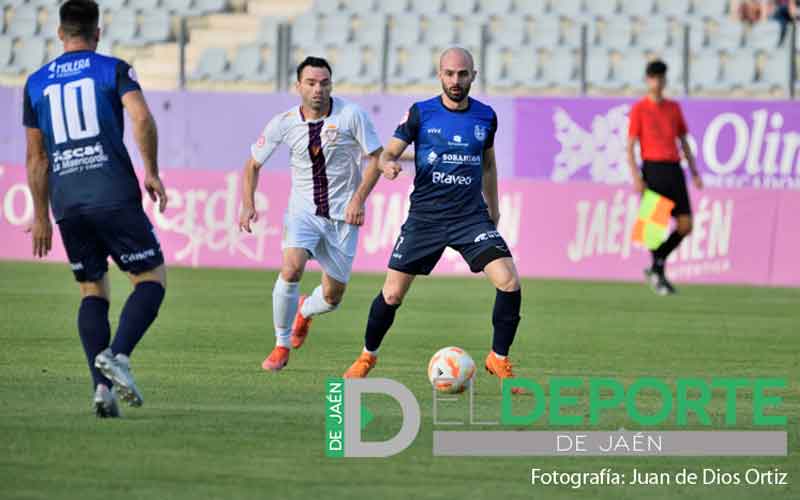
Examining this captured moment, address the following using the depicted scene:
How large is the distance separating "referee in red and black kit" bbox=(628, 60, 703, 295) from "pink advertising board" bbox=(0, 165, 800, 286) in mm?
2136

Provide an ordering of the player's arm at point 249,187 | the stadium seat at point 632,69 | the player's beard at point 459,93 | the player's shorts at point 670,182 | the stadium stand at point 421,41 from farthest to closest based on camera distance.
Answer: the stadium seat at point 632,69 → the stadium stand at point 421,41 → the player's shorts at point 670,182 → the player's arm at point 249,187 → the player's beard at point 459,93

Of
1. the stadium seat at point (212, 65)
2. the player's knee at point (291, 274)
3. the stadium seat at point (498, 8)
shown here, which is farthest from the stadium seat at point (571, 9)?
the player's knee at point (291, 274)

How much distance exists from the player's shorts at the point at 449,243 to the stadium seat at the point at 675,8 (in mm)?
16677

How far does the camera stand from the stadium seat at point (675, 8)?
26.9 metres

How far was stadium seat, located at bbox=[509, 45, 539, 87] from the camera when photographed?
26.0 m

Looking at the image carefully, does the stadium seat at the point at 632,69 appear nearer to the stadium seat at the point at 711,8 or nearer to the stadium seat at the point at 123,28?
the stadium seat at the point at 711,8

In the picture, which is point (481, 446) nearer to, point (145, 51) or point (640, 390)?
point (640, 390)

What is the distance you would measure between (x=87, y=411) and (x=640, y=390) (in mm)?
3473

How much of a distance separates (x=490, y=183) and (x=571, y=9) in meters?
16.5

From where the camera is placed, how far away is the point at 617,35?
26.5 meters

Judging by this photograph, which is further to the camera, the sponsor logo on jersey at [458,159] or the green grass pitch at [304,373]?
the sponsor logo on jersey at [458,159]

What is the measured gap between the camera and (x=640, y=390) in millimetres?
10750

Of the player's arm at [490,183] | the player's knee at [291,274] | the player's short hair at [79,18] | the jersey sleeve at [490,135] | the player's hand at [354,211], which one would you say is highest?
the player's short hair at [79,18]

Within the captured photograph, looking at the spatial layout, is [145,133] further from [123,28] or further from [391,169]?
[123,28]
